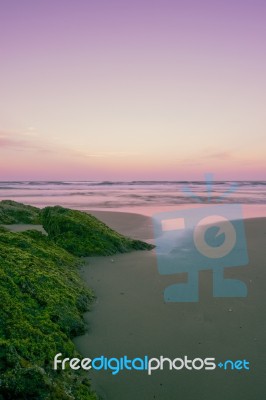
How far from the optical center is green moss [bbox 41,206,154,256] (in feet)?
21.5

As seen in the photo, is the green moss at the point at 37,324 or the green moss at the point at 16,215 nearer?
the green moss at the point at 37,324

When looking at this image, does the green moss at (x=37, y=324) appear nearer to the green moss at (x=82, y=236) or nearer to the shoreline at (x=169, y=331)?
the shoreline at (x=169, y=331)

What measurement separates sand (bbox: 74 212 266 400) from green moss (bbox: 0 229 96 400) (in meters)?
0.26

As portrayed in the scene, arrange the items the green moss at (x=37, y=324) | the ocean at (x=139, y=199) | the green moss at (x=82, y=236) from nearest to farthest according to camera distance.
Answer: the green moss at (x=37, y=324) → the green moss at (x=82, y=236) → the ocean at (x=139, y=199)

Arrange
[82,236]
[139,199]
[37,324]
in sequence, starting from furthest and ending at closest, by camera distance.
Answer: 1. [139,199]
2. [82,236]
3. [37,324]

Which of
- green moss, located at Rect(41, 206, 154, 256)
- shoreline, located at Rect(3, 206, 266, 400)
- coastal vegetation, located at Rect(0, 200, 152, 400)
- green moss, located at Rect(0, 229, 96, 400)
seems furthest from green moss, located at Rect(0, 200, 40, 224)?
green moss, located at Rect(0, 229, 96, 400)

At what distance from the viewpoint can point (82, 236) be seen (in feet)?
22.5

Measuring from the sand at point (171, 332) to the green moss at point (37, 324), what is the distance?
10.1 inches

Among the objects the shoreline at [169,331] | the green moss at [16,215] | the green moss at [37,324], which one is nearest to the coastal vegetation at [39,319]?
the green moss at [37,324]

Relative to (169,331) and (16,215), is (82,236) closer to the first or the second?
(169,331)

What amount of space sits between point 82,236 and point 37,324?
3.94 m

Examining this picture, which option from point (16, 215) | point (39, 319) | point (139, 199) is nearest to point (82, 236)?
point (39, 319)

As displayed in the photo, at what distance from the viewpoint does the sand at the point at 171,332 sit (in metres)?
2.68

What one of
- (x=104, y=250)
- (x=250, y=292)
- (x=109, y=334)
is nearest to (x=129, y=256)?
(x=104, y=250)
